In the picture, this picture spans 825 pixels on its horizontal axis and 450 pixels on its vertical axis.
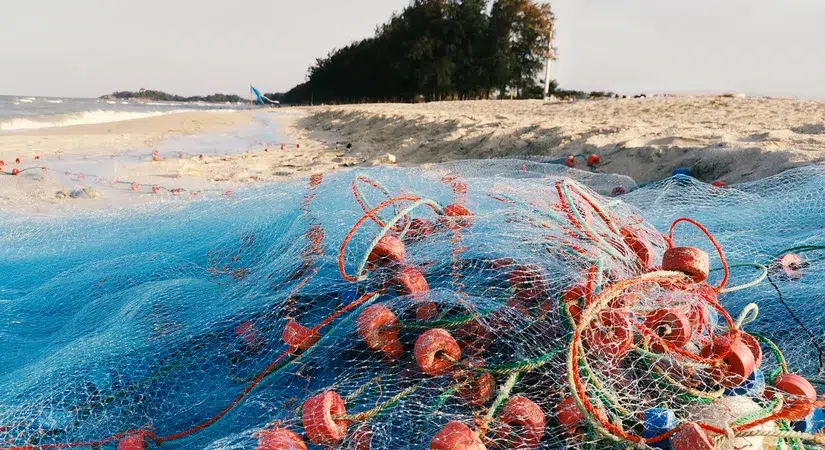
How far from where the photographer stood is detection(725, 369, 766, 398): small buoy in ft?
5.24

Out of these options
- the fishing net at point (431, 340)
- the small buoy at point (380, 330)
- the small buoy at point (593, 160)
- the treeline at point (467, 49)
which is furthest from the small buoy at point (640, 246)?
the treeline at point (467, 49)

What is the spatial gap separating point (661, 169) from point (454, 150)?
3.42m

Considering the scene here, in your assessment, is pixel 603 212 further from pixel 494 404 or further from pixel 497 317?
pixel 494 404

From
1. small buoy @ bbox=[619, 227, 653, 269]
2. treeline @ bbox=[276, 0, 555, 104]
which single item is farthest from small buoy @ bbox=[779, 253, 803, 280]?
treeline @ bbox=[276, 0, 555, 104]

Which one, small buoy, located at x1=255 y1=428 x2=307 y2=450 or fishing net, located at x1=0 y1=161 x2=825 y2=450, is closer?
small buoy, located at x1=255 y1=428 x2=307 y2=450

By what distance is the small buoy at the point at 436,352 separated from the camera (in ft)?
4.93

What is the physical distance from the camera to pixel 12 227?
3219mm

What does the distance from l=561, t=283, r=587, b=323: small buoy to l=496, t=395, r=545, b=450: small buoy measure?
0.96ft

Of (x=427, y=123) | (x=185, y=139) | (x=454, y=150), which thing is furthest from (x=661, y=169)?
(x=185, y=139)

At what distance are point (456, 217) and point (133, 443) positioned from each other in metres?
1.22

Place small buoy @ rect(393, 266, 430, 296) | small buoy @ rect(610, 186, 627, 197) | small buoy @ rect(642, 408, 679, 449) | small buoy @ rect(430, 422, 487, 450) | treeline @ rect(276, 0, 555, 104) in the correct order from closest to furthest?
small buoy @ rect(430, 422, 487, 450) < small buoy @ rect(642, 408, 679, 449) < small buoy @ rect(393, 266, 430, 296) < small buoy @ rect(610, 186, 627, 197) < treeline @ rect(276, 0, 555, 104)

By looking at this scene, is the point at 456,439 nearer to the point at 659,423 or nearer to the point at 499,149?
the point at 659,423

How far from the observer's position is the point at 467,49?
3569 cm

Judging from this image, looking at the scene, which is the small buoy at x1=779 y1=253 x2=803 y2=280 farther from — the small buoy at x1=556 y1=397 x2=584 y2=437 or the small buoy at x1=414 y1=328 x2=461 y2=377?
the small buoy at x1=414 y1=328 x2=461 y2=377
